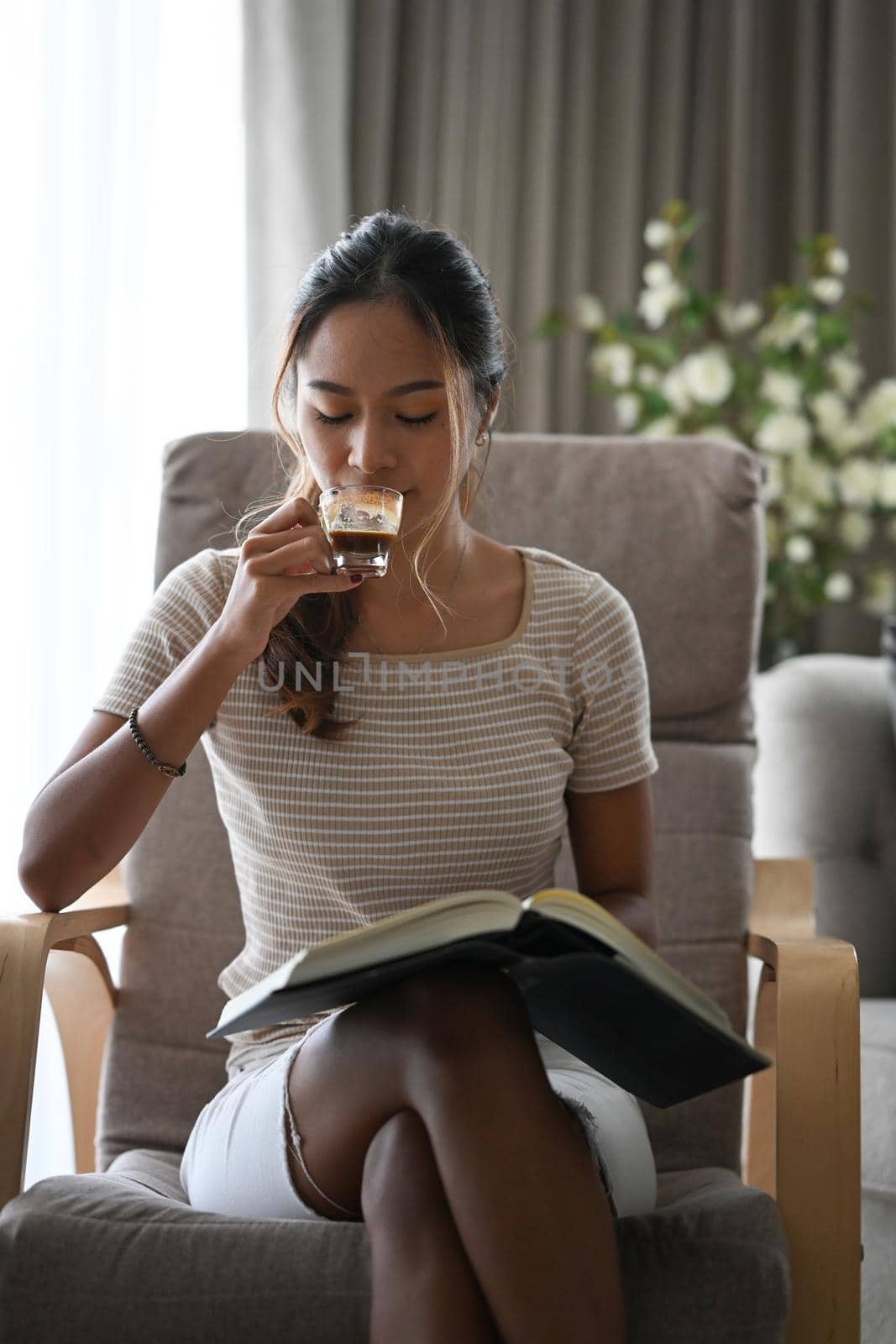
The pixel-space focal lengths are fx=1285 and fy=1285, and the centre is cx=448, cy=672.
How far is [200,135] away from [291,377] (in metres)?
0.96

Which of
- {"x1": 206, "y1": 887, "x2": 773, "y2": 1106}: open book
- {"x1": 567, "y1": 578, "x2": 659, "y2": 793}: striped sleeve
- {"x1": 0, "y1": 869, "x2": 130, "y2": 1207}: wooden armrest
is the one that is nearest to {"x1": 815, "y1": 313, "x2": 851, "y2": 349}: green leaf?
{"x1": 567, "y1": 578, "x2": 659, "y2": 793}: striped sleeve

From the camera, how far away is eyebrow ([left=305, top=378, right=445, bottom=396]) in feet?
4.21

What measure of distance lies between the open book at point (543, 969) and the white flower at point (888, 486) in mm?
1581

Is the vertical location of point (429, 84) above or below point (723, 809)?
above

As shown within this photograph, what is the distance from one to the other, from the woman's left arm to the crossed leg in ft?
1.32

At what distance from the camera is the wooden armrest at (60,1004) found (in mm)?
1104

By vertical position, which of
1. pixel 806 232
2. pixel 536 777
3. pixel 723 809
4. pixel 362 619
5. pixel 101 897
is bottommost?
pixel 101 897

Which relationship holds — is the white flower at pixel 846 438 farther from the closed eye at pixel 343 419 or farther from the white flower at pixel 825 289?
the closed eye at pixel 343 419

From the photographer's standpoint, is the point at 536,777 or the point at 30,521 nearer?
→ the point at 536,777

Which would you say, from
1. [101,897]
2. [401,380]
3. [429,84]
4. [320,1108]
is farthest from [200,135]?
[320,1108]

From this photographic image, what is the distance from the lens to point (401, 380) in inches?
50.6

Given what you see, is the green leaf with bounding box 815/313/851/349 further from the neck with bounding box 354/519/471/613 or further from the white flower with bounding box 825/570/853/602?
the neck with bounding box 354/519/471/613

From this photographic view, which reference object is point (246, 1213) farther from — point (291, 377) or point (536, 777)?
point (291, 377)

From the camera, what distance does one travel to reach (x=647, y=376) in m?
2.49
